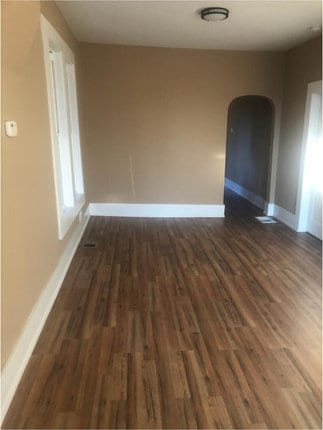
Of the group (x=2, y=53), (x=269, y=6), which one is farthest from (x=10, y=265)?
(x=269, y=6)

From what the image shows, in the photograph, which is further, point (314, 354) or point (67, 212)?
point (67, 212)

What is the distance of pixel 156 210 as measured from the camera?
5.42m

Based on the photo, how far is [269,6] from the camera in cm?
316

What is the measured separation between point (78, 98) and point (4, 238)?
3.38 m

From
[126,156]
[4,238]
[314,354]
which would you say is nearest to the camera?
[4,238]

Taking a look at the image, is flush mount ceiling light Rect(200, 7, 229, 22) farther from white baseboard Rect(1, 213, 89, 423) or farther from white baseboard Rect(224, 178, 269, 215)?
white baseboard Rect(224, 178, 269, 215)

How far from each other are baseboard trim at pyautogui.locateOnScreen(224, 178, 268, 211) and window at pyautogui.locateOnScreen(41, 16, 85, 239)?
125 inches

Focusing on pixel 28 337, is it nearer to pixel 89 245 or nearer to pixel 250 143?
pixel 89 245

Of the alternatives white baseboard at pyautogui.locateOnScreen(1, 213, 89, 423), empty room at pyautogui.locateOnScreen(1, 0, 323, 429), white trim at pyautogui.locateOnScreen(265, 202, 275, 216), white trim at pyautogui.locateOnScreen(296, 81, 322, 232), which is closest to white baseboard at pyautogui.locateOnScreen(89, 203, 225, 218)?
empty room at pyautogui.locateOnScreen(1, 0, 323, 429)

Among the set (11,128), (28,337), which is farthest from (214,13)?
(28,337)

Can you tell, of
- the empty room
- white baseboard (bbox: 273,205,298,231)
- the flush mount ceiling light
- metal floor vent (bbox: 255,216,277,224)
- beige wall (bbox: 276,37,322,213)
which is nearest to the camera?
the empty room

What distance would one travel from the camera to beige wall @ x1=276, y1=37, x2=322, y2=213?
431 centimetres

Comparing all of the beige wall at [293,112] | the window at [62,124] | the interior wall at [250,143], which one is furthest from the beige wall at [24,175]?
the interior wall at [250,143]

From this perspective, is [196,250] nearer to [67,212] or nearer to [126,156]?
[67,212]
